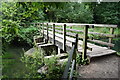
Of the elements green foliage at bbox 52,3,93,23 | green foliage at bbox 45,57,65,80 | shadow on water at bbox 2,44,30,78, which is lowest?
shadow on water at bbox 2,44,30,78

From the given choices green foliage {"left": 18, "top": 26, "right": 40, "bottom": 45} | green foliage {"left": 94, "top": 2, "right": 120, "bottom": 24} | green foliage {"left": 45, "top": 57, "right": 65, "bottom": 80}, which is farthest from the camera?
green foliage {"left": 94, "top": 2, "right": 120, "bottom": 24}

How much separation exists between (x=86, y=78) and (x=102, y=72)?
555 millimetres

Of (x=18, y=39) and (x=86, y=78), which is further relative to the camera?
(x=18, y=39)

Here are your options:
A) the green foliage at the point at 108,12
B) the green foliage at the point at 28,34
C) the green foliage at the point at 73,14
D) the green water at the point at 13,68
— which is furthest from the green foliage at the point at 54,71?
the green foliage at the point at 108,12

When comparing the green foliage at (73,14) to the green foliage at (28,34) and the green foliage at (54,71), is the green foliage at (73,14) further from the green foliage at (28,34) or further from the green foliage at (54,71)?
the green foliage at (54,71)

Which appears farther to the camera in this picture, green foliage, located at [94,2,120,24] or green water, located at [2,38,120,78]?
green foliage, located at [94,2,120,24]

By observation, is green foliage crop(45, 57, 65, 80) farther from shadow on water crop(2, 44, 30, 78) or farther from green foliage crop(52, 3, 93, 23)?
green foliage crop(52, 3, 93, 23)

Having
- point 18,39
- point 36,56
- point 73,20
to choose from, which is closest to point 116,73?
point 36,56

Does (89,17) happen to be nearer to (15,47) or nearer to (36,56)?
(15,47)

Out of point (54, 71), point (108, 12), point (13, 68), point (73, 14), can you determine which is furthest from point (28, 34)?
point (108, 12)

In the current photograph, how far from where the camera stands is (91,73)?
9.30 feet

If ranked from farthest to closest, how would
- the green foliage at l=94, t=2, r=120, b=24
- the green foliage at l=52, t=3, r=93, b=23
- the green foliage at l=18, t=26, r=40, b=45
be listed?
the green foliage at l=94, t=2, r=120, b=24 < the green foliage at l=52, t=3, r=93, b=23 < the green foliage at l=18, t=26, r=40, b=45

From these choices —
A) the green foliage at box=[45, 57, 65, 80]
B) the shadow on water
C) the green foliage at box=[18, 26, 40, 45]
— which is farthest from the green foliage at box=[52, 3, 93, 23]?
the green foliage at box=[45, 57, 65, 80]

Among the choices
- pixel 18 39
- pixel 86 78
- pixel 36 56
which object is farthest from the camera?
pixel 18 39
